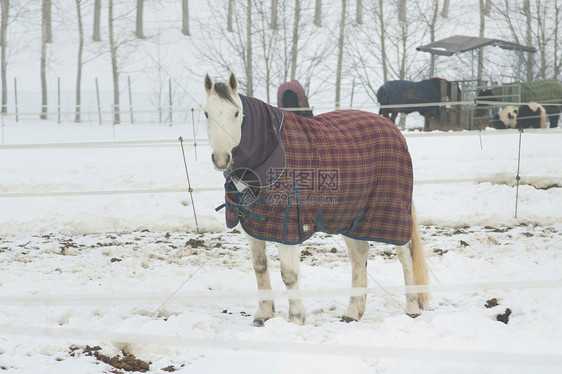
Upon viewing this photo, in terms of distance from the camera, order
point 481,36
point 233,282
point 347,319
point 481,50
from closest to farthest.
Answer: point 347,319, point 233,282, point 481,50, point 481,36

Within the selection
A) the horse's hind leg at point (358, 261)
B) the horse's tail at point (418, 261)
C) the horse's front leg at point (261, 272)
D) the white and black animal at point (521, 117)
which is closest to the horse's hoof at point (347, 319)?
the horse's hind leg at point (358, 261)

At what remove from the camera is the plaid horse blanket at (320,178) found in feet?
10.5

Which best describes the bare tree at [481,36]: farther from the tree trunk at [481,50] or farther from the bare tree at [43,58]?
the bare tree at [43,58]

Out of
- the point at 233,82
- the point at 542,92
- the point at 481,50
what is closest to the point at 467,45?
the point at 481,50

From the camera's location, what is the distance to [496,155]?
31.6ft

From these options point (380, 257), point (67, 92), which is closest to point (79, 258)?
point (380, 257)

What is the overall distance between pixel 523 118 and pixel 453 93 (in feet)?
5.57

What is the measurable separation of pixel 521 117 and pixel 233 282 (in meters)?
10.6

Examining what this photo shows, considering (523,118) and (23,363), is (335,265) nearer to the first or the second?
(23,363)

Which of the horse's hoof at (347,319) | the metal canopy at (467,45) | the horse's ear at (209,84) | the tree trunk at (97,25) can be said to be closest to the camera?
the horse's ear at (209,84)

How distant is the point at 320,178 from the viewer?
3.33 meters

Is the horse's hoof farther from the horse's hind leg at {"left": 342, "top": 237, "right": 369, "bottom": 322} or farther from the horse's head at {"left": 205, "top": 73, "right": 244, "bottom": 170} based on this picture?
the horse's head at {"left": 205, "top": 73, "right": 244, "bottom": 170}

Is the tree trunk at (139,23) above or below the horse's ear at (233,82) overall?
above

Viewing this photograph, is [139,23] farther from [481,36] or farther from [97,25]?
[481,36]
